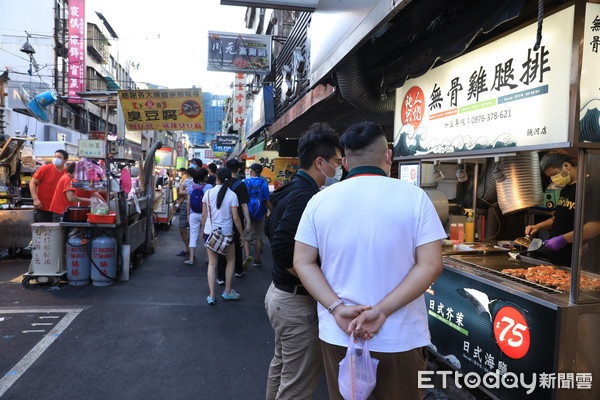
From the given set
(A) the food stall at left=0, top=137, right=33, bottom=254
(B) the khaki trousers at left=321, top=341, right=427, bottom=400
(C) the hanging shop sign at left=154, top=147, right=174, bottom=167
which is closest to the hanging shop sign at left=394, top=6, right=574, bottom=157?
(B) the khaki trousers at left=321, top=341, right=427, bottom=400

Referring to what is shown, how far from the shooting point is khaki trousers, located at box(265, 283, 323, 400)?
2.54 m

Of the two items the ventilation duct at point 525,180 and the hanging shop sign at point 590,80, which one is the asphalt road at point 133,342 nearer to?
the ventilation duct at point 525,180

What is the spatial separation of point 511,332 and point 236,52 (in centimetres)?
1582

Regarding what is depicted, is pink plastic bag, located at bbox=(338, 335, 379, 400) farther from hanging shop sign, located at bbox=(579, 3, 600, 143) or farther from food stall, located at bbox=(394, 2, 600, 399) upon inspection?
hanging shop sign, located at bbox=(579, 3, 600, 143)

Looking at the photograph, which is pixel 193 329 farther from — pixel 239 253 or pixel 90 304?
pixel 239 253

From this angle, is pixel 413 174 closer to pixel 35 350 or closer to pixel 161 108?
pixel 35 350

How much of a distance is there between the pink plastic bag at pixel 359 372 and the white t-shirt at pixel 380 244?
0.06 metres

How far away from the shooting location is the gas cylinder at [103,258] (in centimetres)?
680

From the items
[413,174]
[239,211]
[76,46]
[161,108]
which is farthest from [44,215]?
[76,46]

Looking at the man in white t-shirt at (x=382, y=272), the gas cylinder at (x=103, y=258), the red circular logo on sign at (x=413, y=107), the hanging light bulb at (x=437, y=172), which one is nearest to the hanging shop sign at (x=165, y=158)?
the gas cylinder at (x=103, y=258)

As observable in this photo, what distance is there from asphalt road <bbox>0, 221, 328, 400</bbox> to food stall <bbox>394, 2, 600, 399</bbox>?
1548mm

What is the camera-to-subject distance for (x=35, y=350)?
4.36 metres

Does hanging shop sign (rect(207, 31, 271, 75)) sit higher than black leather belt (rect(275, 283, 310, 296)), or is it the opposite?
hanging shop sign (rect(207, 31, 271, 75))

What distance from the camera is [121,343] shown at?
4637 millimetres
